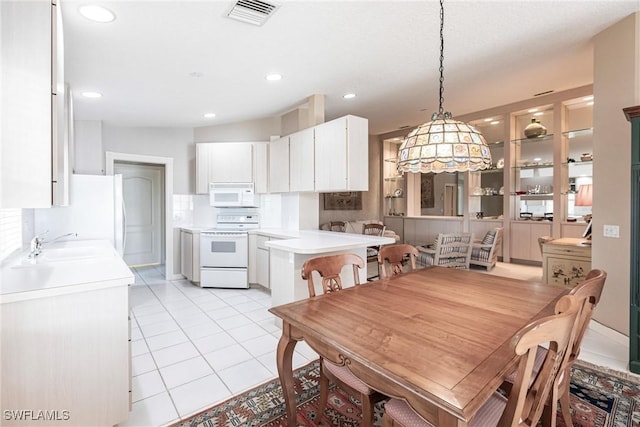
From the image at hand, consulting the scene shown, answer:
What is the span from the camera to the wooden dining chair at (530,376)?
3.10 feet

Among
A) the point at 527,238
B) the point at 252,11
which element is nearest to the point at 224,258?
the point at 252,11

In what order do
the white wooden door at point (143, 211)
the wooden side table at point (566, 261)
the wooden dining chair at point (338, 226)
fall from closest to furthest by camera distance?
the wooden side table at point (566, 261) → the white wooden door at point (143, 211) → the wooden dining chair at point (338, 226)

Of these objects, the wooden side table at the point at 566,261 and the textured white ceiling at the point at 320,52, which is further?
the wooden side table at the point at 566,261

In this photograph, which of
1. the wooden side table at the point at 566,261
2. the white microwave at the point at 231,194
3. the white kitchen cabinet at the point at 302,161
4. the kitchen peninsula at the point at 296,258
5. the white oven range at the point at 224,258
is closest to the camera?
the kitchen peninsula at the point at 296,258

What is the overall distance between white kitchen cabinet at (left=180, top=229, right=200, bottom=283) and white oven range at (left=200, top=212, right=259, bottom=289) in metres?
0.16

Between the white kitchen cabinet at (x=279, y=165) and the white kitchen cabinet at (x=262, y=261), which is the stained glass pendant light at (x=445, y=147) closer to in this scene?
the white kitchen cabinet at (x=279, y=165)

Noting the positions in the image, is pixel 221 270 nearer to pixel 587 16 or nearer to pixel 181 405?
pixel 181 405

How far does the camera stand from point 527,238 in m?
5.43

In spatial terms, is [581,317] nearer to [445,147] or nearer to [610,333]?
[445,147]

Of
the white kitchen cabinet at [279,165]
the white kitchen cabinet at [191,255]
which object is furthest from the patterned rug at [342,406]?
the white kitchen cabinet at [191,255]

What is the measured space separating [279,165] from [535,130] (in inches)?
171

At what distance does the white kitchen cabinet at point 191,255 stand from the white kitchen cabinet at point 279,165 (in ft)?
4.57

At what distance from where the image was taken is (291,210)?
14.9 ft

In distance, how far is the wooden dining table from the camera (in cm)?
96
